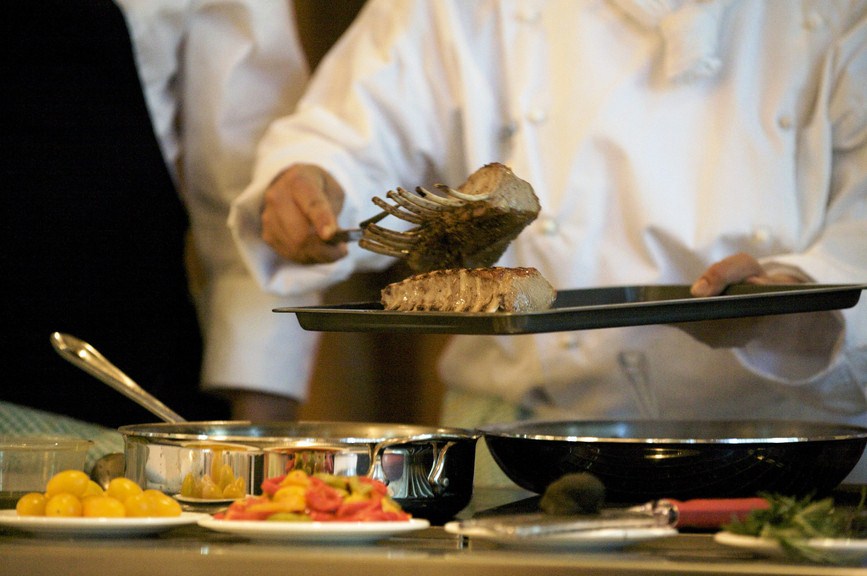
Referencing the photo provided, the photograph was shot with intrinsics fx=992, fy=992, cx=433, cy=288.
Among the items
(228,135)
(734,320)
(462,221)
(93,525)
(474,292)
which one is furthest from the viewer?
(228,135)

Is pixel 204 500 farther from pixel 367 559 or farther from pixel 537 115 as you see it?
pixel 537 115

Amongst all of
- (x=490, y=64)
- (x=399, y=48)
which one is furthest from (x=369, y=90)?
(x=490, y=64)

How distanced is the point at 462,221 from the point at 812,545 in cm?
56

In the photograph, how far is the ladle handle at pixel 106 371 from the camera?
45.8 inches

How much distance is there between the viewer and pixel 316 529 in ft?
2.53

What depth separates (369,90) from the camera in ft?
5.91

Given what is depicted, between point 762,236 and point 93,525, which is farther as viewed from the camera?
point 762,236

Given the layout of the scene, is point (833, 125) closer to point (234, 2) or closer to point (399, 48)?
point (399, 48)

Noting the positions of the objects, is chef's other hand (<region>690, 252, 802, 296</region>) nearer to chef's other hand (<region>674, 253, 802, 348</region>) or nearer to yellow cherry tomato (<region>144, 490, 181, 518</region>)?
chef's other hand (<region>674, 253, 802, 348</region>)

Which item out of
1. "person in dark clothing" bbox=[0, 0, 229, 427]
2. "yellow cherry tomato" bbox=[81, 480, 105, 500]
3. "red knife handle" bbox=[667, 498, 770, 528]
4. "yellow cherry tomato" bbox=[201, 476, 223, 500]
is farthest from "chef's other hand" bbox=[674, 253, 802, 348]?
"person in dark clothing" bbox=[0, 0, 229, 427]

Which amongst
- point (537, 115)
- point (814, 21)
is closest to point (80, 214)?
point (537, 115)

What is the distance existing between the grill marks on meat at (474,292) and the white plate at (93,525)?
0.34 m

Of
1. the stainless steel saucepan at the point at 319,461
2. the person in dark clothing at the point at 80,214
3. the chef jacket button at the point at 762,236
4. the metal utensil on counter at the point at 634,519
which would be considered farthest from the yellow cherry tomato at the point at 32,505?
the chef jacket button at the point at 762,236

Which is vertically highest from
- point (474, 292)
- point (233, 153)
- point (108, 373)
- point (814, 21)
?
point (814, 21)
